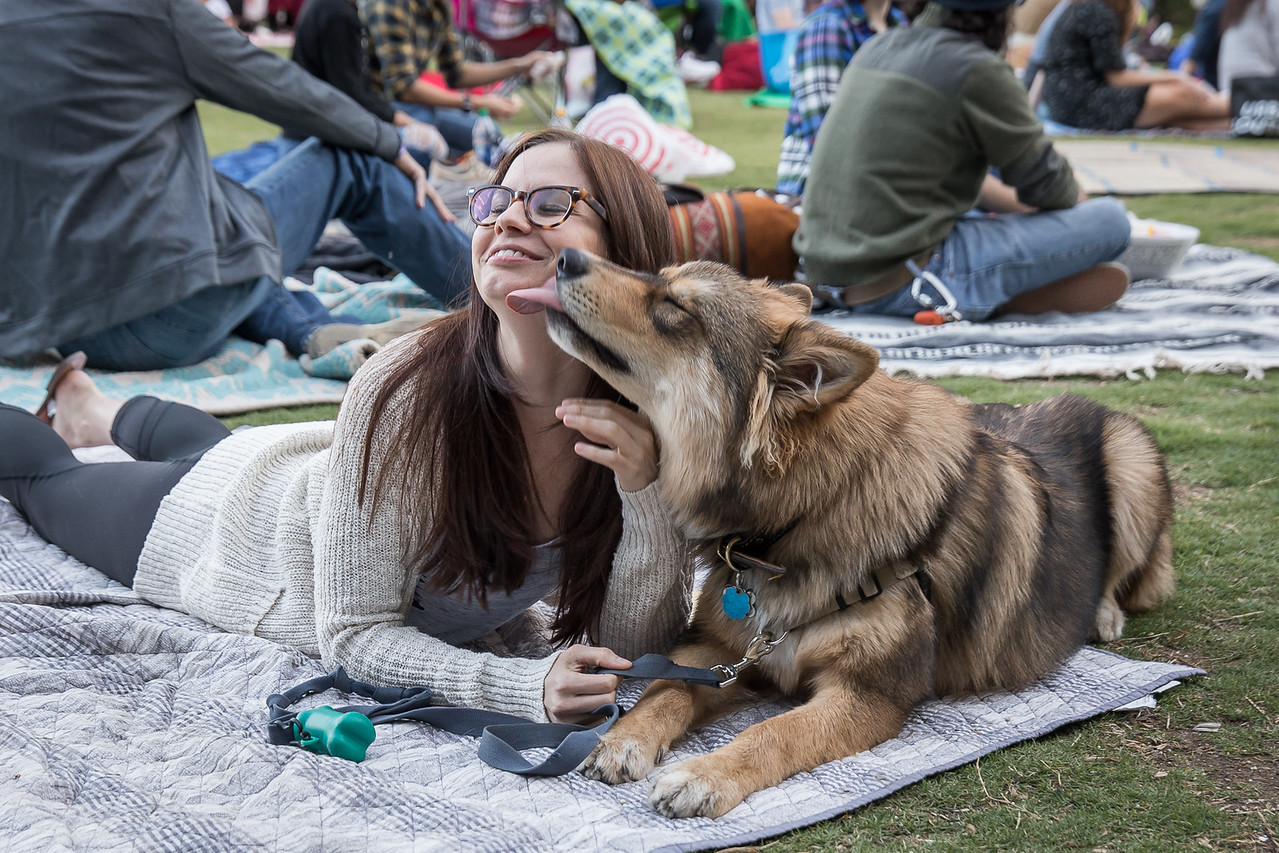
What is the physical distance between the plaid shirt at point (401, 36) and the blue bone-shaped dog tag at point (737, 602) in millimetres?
6090

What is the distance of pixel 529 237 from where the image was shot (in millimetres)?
2168

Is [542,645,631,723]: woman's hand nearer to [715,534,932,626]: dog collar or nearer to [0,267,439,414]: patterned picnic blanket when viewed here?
[715,534,932,626]: dog collar

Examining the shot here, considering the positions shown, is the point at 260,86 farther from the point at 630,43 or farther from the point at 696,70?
the point at 696,70

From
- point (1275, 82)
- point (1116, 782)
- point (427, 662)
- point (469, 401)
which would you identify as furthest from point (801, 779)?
point (1275, 82)

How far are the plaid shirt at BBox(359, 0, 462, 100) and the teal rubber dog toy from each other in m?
6.09

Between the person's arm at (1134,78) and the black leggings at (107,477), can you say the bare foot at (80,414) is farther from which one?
the person's arm at (1134,78)

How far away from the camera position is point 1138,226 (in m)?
6.52

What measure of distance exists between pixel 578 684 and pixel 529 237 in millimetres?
929

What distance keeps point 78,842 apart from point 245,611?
2.99ft

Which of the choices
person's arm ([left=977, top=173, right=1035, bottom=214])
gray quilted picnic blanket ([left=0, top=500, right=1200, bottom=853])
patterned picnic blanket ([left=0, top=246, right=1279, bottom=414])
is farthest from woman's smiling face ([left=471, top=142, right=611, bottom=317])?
person's arm ([left=977, top=173, right=1035, bottom=214])

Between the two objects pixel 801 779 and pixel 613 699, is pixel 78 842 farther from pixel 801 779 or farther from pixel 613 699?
pixel 801 779

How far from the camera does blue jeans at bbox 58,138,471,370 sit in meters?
4.56

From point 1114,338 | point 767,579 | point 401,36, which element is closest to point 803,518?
point 767,579

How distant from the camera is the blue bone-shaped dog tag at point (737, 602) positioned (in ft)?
7.32
